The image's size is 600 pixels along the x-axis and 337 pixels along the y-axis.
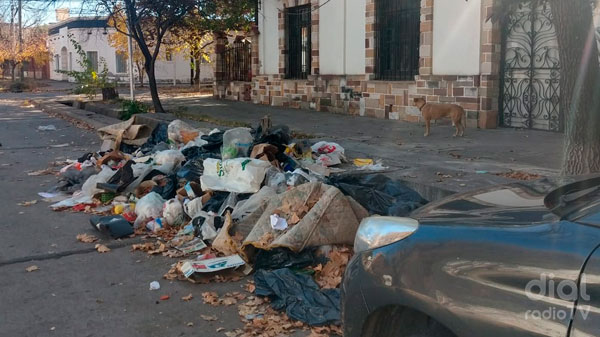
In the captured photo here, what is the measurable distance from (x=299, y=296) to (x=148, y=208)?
2.93 m

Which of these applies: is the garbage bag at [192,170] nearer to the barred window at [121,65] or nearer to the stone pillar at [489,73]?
the stone pillar at [489,73]

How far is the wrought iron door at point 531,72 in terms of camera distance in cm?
1202

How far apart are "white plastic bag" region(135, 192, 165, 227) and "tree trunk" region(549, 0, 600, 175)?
170 inches

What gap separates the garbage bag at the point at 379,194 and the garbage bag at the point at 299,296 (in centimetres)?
133

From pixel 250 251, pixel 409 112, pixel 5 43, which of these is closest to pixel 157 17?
pixel 409 112

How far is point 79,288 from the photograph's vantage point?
16.6ft

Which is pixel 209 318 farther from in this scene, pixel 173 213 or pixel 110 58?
pixel 110 58

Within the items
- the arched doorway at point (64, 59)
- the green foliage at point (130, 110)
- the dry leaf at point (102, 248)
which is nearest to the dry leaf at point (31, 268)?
the dry leaf at point (102, 248)

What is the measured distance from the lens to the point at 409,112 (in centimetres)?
1505

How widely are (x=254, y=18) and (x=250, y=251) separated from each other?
63.0 feet

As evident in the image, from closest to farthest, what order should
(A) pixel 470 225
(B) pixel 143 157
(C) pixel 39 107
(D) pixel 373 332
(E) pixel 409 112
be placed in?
1. (A) pixel 470 225
2. (D) pixel 373 332
3. (B) pixel 143 157
4. (E) pixel 409 112
5. (C) pixel 39 107

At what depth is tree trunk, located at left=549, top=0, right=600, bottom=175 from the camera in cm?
518

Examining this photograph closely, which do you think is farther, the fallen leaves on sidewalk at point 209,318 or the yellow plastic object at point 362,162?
the yellow plastic object at point 362,162

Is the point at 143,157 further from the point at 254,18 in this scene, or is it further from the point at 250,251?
the point at 254,18
